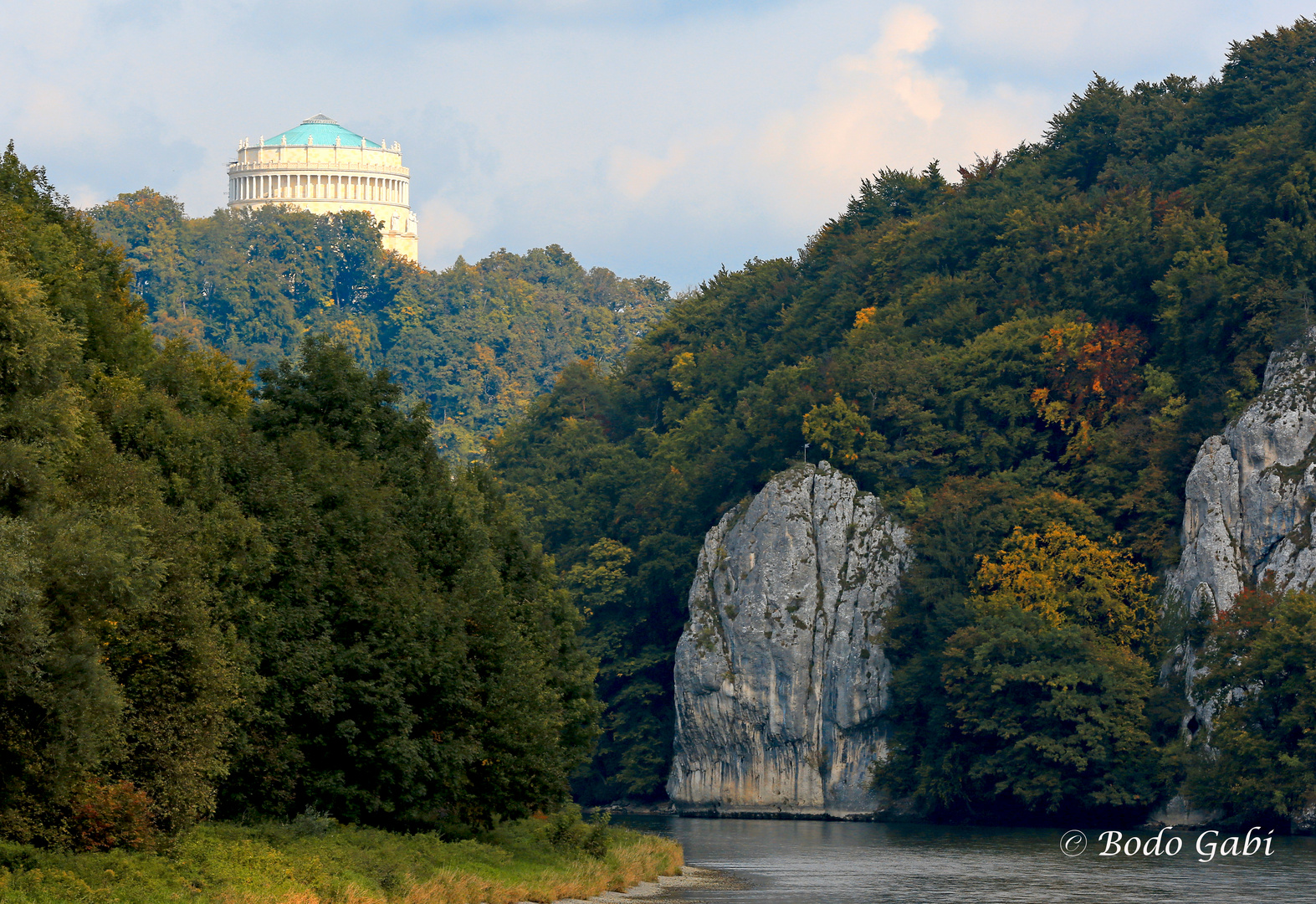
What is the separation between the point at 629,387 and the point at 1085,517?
5097cm

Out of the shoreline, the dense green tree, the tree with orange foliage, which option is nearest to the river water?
the shoreline

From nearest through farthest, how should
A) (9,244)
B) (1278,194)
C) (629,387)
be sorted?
(9,244) < (1278,194) < (629,387)

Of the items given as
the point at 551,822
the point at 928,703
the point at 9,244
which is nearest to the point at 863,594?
the point at 928,703

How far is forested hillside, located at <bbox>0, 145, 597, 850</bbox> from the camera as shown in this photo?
29.2 metres

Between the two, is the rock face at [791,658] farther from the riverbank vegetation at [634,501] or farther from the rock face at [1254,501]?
the rock face at [1254,501]

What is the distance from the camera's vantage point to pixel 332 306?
631ft

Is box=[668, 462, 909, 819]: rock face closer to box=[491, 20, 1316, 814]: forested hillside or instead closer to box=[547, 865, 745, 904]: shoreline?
box=[491, 20, 1316, 814]: forested hillside

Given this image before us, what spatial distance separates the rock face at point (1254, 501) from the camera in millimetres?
83875

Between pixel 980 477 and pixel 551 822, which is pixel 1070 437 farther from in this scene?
pixel 551 822

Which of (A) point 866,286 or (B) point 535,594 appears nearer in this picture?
(B) point 535,594

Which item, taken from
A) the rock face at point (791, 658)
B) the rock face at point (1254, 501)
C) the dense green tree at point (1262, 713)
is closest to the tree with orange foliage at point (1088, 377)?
the rock face at point (1254, 501)

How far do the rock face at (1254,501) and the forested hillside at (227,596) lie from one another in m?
35.1

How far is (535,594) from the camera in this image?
60.5 m

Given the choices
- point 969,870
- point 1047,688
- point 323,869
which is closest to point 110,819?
point 323,869
